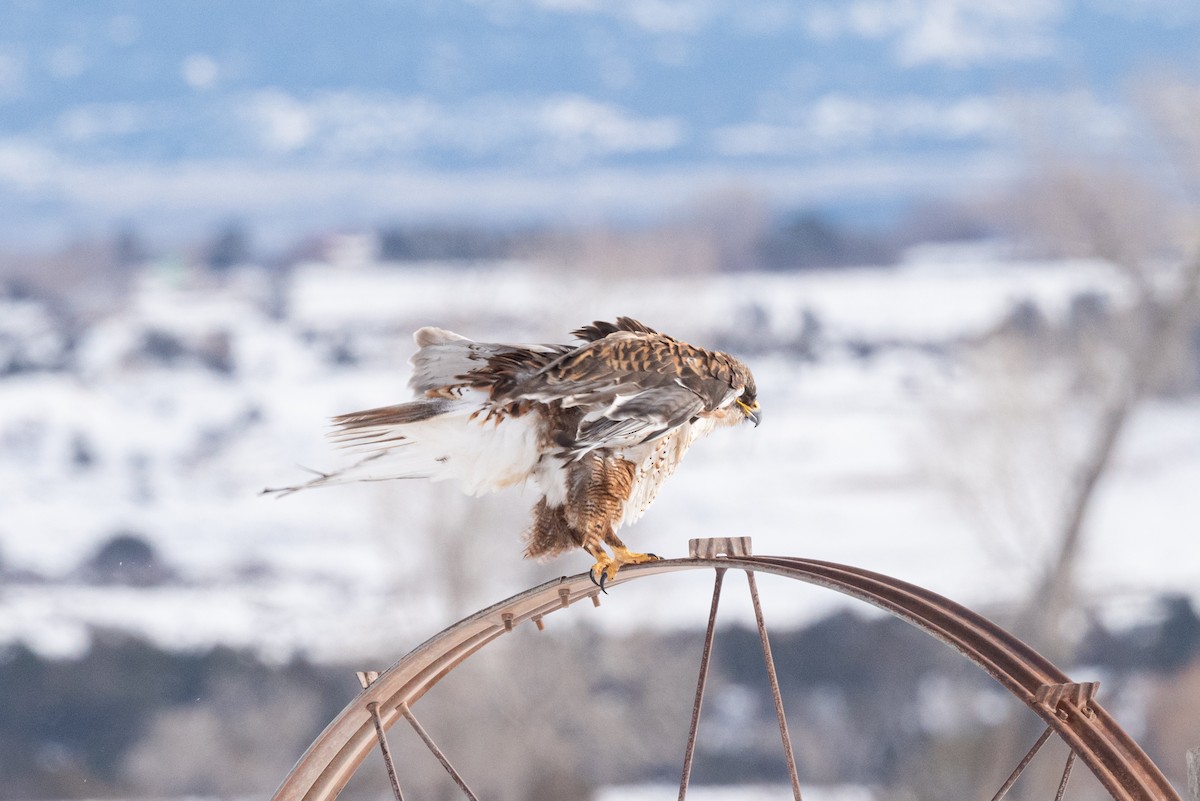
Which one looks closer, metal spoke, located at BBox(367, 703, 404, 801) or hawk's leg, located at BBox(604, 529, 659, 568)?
metal spoke, located at BBox(367, 703, 404, 801)

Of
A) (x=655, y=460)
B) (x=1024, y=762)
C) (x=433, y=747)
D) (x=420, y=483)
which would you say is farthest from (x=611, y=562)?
(x=420, y=483)

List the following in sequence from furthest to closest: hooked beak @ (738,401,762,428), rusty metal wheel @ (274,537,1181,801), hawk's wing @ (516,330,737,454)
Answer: hooked beak @ (738,401,762,428) < hawk's wing @ (516,330,737,454) < rusty metal wheel @ (274,537,1181,801)

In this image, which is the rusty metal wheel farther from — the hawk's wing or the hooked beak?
the hooked beak

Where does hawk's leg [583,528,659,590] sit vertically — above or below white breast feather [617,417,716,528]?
below

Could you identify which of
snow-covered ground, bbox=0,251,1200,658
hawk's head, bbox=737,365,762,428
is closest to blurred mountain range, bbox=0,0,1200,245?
snow-covered ground, bbox=0,251,1200,658

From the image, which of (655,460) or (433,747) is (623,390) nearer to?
(655,460)

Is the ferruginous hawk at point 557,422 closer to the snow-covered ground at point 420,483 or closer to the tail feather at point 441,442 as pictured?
the tail feather at point 441,442

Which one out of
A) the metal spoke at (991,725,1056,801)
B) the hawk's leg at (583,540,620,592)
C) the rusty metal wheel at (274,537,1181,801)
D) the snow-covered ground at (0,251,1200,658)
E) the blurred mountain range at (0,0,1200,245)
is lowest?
the metal spoke at (991,725,1056,801)


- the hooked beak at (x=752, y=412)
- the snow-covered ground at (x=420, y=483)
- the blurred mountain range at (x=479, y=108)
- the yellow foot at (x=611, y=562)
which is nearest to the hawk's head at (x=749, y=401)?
the hooked beak at (x=752, y=412)
